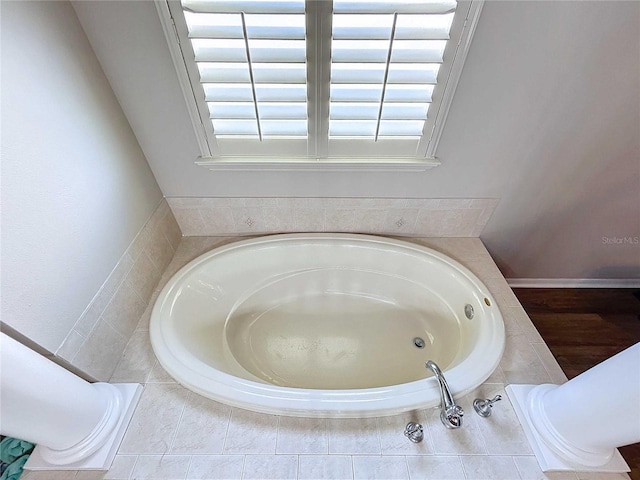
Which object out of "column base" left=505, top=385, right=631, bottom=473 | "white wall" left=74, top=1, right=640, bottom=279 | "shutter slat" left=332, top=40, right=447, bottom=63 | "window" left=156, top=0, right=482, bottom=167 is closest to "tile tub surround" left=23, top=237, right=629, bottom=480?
"column base" left=505, top=385, right=631, bottom=473

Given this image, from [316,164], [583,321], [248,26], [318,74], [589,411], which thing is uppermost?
[248,26]

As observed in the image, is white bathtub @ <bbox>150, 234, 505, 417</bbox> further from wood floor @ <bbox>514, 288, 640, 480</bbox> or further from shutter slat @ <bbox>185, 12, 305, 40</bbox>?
shutter slat @ <bbox>185, 12, 305, 40</bbox>

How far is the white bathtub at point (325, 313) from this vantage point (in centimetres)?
133

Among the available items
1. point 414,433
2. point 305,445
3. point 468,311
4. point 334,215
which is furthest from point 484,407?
point 334,215

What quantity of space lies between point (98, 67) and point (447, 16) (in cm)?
126

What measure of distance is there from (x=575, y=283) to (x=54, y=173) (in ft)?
9.40

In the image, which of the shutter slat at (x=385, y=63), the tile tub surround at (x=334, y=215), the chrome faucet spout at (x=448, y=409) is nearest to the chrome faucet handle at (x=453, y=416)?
the chrome faucet spout at (x=448, y=409)

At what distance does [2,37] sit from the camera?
0.76m

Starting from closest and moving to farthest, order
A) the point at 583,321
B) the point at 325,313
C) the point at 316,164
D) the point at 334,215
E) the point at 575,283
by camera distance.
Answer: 1. the point at 316,164
2. the point at 334,215
3. the point at 325,313
4. the point at 583,321
5. the point at 575,283

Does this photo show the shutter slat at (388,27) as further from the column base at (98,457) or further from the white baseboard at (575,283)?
the white baseboard at (575,283)

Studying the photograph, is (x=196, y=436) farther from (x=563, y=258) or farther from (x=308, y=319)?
(x=563, y=258)

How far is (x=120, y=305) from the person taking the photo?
1176 mm

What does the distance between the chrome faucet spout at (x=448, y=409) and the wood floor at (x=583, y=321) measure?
1077mm

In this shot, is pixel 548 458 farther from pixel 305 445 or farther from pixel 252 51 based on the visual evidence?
pixel 252 51
